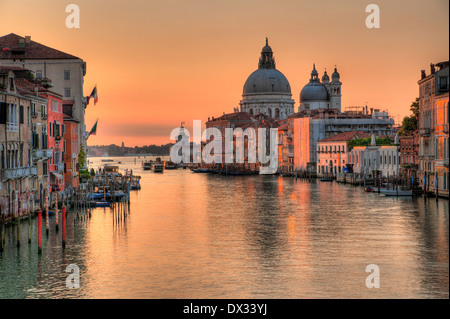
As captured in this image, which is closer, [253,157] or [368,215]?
[368,215]

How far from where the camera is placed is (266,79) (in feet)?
394

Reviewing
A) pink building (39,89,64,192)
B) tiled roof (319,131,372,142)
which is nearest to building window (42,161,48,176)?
pink building (39,89,64,192)

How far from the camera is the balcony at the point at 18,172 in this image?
78.4 ft

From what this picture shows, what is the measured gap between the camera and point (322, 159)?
226 ft

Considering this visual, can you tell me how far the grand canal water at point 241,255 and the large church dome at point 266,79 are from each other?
87.2m

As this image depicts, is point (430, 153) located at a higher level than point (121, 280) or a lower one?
higher

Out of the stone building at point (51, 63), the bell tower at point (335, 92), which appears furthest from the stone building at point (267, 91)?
the stone building at point (51, 63)

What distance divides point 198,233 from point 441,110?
1248 centimetres

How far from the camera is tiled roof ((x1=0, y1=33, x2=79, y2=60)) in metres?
44.2

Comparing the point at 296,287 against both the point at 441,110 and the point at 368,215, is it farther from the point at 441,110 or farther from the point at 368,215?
the point at 441,110

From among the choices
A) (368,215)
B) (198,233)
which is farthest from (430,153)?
(198,233)
